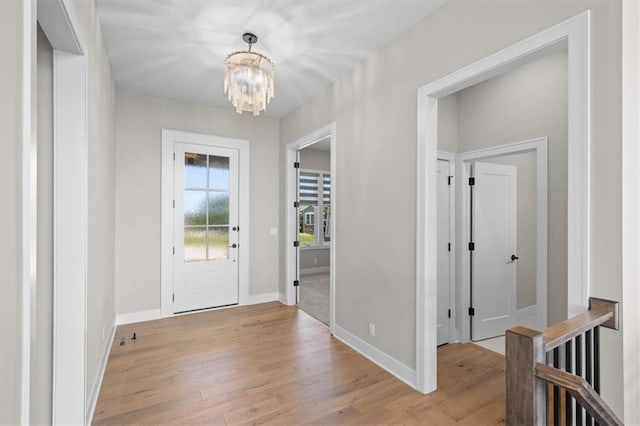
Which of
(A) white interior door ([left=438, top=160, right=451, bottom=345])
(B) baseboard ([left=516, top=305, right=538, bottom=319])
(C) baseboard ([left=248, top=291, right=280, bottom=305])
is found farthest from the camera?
(C) baseboard ([left=248, top=291, right=280, bottom=305])

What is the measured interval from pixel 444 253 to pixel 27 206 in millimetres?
3337

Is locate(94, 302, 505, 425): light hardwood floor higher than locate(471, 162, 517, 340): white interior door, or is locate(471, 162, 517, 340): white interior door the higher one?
locate(471, 162, 517, 340): white interior door

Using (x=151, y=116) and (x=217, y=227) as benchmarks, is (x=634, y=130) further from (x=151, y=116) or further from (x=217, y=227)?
(x=151, y=116)

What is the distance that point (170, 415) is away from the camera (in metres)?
2.13

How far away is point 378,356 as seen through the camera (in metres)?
2.85

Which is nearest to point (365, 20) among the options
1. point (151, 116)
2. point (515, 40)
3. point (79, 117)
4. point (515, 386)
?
point (515, 40)

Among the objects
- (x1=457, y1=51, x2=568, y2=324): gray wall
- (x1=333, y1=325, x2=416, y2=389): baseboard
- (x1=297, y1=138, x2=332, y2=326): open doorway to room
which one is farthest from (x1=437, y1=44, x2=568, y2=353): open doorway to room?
(x1=297, y1=138, x2=332, y2=326): open doorway to room

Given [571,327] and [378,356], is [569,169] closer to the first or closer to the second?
[571,327]

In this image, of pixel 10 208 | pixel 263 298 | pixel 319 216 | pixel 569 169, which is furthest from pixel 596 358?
pixel 319 216

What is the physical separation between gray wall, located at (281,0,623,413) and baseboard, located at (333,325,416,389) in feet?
0.20

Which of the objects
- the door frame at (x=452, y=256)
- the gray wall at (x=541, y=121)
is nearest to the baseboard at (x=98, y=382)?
the door frame at (x=452, y=256)

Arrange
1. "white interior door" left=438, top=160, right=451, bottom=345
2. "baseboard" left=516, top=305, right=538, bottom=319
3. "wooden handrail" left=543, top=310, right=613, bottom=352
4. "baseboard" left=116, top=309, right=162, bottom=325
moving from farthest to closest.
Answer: "baseboard" left=516, top=305, right=538, bottom=319 < "baseboard" left=116, top=309, right=162, bottom=325 < "white interior door" left=438, top=160, right=451, bottom=345 < "wooden handrail" left=543, top=310, right=613, bottom=352

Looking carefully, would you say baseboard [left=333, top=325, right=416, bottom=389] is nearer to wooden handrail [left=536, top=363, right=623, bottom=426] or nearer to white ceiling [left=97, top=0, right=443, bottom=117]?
wooden handrail [left=536, top=363, right=623, bottom=426]

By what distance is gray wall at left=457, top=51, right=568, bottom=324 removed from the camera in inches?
111
